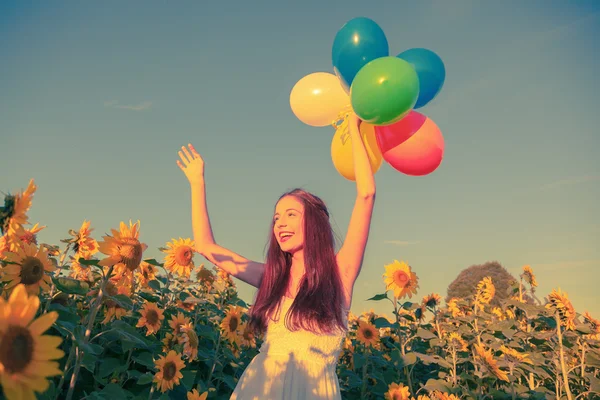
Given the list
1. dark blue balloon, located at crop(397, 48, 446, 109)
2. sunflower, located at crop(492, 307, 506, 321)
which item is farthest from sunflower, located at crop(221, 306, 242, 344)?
sunflower, located at crop(492, 307, 506, 321)

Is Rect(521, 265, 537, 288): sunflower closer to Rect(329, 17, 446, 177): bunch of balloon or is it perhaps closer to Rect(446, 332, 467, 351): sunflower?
Rect(446, 332, 467, 351): sunflower

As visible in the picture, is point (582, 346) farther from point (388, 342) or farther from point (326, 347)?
point (326, 347)

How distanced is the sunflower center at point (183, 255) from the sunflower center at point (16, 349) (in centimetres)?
391

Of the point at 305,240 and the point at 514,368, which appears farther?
the point at 514,368

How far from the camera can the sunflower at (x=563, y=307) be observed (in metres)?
4.92

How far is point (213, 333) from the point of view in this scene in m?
4.45

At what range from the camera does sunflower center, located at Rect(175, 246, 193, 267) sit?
5.15 meters

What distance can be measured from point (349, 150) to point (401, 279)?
2.11 m

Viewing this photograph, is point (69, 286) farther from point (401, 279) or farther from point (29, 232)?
point (401, 279)

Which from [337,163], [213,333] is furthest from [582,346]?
[213,333]

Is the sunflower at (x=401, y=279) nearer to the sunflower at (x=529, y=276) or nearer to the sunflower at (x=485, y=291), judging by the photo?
the sunflower at (x=485, y=291)

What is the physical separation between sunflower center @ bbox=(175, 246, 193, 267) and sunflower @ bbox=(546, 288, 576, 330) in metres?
3.76

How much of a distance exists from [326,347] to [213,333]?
1799mm

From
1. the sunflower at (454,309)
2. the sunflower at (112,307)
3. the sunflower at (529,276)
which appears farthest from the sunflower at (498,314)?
the sunflower at (112,307)
